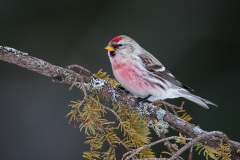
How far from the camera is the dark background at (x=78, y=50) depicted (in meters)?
2.83

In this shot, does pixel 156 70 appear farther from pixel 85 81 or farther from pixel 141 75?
pixel 85 81

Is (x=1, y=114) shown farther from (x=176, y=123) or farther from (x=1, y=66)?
(x=176, y=123)

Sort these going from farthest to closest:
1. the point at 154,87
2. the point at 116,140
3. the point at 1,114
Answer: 1. the point at 1,114
2. the point at 154,87
3. the point at 116,140

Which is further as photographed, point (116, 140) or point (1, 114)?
point (1, 114)

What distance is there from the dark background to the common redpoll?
1.63ft

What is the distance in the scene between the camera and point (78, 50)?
9.60 feet

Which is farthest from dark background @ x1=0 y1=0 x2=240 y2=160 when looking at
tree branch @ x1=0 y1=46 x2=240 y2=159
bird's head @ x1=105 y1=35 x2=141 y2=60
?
tree branch @ x1=0 y1=46 x2=240 y2=159

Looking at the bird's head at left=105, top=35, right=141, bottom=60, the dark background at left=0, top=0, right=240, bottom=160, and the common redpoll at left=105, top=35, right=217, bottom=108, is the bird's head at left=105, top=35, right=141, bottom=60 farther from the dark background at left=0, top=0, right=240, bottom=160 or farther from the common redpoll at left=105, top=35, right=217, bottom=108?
the dark background at left=0, top=0, right=240, bottom=160

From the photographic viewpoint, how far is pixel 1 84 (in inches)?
114

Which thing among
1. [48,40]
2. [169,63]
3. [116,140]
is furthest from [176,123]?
[48,40]

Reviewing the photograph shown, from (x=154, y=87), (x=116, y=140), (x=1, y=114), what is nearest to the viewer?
(x=116, y=140)

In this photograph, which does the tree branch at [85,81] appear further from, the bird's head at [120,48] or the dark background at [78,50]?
the dark background at [78,50]

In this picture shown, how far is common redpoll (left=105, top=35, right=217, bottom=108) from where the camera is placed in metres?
2.15

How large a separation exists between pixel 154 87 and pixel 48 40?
101 centimetres
